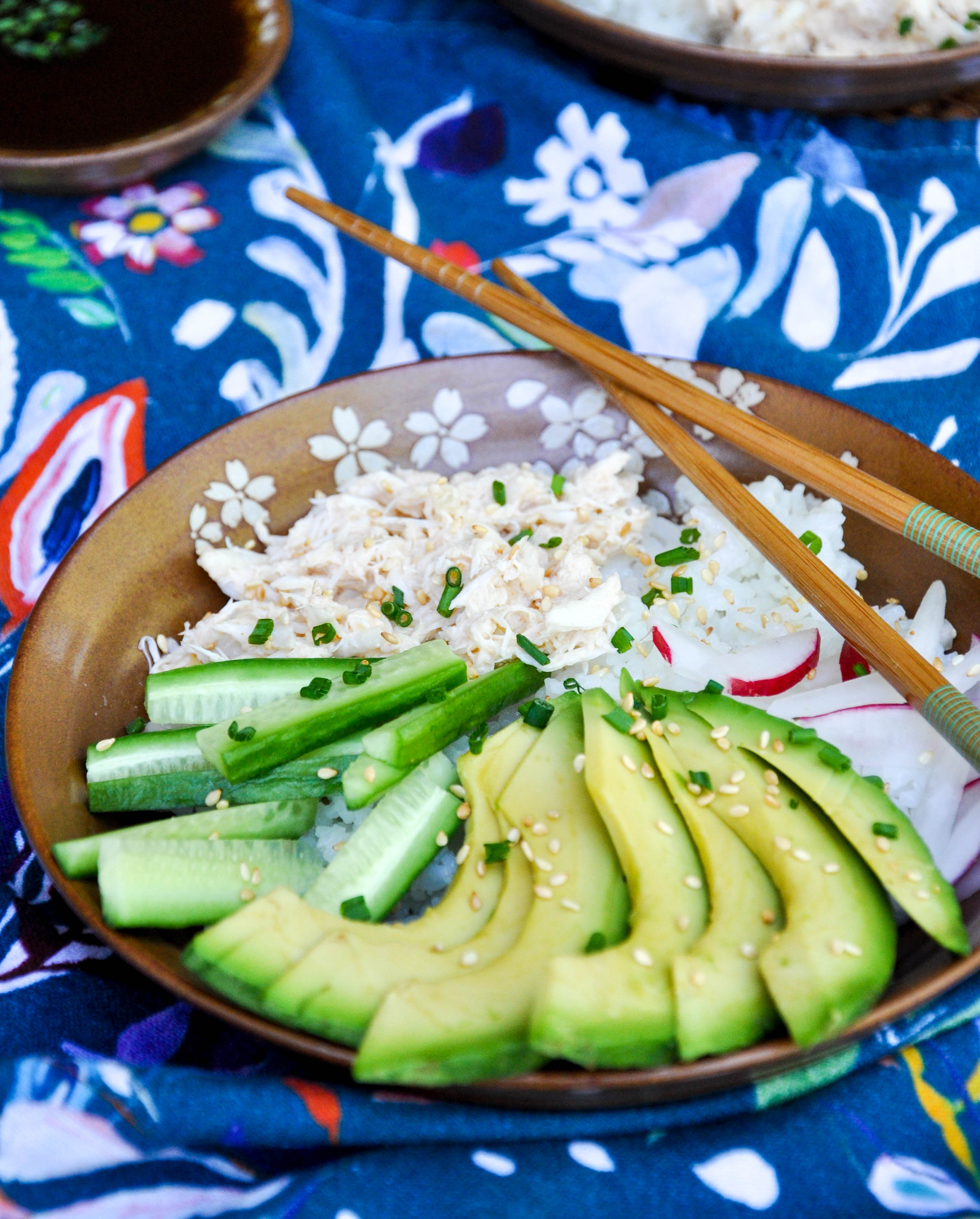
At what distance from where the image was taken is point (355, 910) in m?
1.77

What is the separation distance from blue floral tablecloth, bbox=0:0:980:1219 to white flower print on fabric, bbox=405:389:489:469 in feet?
0.06

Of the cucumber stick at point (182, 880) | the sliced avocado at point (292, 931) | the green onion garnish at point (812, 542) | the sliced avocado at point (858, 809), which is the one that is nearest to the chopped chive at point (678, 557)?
the green onion garnish at point (812, 542)

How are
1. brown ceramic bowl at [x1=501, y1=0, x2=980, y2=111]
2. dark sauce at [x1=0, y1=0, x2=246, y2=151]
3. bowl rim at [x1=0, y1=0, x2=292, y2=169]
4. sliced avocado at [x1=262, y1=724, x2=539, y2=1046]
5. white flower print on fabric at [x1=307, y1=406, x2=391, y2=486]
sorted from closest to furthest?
sliced avocado at [x1=262, y1=724, x2=539, y2=1046], white flower print on fabric at [x1=307, y1=406, x2=391, y2=486], brown ceramic bowl at [x1=501, y1=0, x2=980, y2=111], bowl rim at [x1=0, y1=0, x2=292, y2=169], dark sauce at [x1=0, y1=0, x2=246, y2=151]

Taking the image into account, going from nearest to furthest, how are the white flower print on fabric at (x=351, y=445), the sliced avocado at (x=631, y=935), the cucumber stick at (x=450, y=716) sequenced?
the sliced avocado at (x=631, y=935) → the cucumber stick at (x=450, y=716) → the white flower print on fabric at (x=351, y=445)

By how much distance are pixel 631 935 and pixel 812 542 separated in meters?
1.10

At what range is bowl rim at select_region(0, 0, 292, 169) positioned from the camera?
3.25m

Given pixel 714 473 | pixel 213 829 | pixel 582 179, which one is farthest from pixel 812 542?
pixel 582 179

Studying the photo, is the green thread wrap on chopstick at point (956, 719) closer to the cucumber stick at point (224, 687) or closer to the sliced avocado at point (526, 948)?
the sliced avocado at point (526, 948)

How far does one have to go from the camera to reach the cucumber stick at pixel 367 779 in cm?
189

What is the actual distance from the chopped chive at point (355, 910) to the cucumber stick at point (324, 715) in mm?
331

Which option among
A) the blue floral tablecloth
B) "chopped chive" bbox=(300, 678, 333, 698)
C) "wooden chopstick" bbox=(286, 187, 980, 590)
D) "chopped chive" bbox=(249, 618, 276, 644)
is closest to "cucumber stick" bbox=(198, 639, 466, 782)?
"chopped chive" bbox=(300, 678, 333, 698)

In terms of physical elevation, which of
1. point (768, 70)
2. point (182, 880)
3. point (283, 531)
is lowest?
point (283, 531)

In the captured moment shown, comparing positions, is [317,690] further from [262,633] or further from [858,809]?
[858,809]

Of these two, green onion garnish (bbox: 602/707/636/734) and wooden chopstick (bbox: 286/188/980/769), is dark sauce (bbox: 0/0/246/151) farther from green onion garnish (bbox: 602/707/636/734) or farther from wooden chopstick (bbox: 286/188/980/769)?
green onion garnish (bbox: 602/707/636/734)
